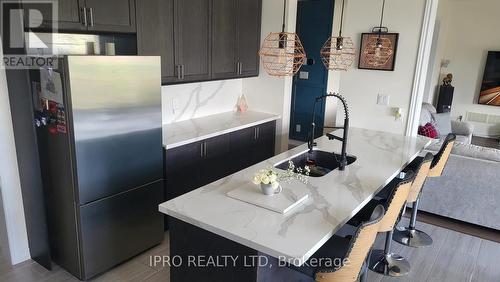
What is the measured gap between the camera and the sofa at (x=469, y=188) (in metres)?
3.33

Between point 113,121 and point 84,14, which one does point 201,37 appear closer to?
point 84,14

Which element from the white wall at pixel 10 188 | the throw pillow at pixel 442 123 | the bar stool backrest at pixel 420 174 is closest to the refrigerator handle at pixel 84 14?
the white wall at pixel 10 188

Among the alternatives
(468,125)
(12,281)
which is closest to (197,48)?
(12,281)

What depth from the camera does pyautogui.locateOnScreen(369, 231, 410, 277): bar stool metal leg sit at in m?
2.76

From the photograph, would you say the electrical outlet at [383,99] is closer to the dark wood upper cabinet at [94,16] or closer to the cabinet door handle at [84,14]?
the dark wood upper cabinet at [94,16]

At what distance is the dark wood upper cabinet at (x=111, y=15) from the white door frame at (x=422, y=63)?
2714 millimetres

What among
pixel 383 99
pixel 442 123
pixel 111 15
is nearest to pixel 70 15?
pixel 111 15

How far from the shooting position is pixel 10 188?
2596 millimetres

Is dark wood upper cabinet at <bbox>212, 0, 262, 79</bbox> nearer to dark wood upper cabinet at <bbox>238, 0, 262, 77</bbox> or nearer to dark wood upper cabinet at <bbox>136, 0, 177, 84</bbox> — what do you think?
dark wood upper cabinet at <bbox>238, 0, 262, 77</bbox>

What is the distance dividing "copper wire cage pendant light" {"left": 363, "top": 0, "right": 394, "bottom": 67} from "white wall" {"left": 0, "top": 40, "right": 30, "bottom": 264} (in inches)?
129

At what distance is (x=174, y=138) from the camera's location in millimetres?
3143

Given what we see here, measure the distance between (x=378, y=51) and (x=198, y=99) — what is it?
201cm

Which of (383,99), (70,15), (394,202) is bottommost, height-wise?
(394,202)

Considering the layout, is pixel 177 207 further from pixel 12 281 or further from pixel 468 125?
pixel 468 125
